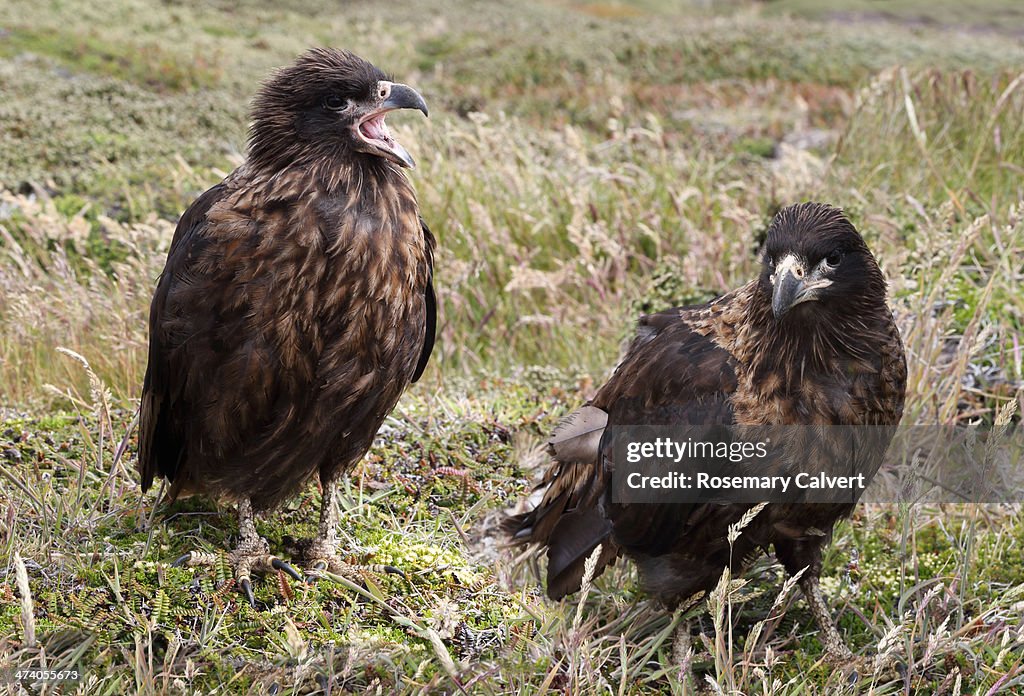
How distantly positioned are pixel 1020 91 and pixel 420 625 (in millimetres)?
5352

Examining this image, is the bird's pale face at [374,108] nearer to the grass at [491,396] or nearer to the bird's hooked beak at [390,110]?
the bird's hooked beak at [390,110]

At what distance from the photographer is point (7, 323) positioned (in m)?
5.22

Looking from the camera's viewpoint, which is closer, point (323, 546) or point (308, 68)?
point (308, 68)

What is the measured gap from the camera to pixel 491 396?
15.8 feet

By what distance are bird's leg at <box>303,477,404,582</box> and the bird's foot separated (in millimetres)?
106

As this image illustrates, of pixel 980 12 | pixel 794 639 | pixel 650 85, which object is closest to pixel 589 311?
pixel 794 639

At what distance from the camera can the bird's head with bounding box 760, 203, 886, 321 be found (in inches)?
115

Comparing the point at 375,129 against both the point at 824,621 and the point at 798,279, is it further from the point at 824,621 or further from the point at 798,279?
the point at 824,621

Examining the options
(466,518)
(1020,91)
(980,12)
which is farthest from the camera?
(980,12)

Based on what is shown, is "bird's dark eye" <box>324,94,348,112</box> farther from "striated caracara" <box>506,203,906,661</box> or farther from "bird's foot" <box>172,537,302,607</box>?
"bird's foot" <box>172,537,302,607</box>

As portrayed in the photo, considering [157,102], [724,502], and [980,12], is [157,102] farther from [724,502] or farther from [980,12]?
[980,12]

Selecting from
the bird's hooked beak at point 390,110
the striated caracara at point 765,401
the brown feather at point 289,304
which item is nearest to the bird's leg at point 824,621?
the striated caracara at point 765,401

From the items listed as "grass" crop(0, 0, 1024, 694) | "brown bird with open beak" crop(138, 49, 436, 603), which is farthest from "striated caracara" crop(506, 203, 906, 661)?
"brown bird with open beak" crop(138, 49, 436, 603)

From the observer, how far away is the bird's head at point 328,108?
320 cm
